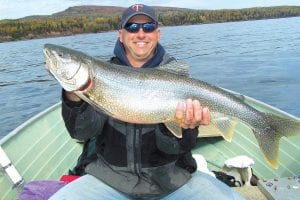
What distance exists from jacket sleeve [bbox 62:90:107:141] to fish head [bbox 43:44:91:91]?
22cm

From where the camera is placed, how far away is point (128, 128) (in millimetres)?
3410

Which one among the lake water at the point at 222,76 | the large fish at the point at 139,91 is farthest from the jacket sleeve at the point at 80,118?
the lake water at the point at 222,76

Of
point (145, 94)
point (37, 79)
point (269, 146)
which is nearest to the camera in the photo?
point (145, 94)

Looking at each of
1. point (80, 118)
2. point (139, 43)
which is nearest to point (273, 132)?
point (139, 43)

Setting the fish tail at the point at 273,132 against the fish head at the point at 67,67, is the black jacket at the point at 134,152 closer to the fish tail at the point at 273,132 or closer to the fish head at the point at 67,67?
the fish head at the point at 67,67

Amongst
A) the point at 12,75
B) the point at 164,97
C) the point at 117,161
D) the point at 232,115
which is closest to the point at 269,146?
the point at 232,115

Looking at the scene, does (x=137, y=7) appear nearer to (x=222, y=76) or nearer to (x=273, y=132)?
→ (x=273, y=132)

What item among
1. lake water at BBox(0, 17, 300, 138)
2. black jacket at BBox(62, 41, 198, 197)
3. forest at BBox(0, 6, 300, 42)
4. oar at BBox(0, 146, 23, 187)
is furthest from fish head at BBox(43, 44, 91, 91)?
forest at BBox(0, 6, 300, 42)

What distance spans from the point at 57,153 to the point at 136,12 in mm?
2725

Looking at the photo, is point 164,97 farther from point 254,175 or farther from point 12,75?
point 12,75

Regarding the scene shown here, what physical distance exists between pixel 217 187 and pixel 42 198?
143cm

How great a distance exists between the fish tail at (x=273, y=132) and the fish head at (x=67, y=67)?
1308mm

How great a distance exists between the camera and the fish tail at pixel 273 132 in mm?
3316

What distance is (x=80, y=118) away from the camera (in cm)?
321
